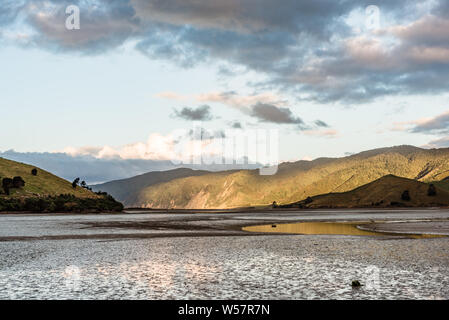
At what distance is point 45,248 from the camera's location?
39250 mm

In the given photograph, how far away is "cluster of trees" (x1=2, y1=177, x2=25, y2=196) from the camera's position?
185875 millimetres

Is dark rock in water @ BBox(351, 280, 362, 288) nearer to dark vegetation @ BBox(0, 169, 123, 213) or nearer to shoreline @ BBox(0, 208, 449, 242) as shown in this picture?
shoreline @ BBox(0, 208, 449, 242)

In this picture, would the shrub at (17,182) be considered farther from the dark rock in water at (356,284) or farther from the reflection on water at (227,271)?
the dark rock in water at (356,284)

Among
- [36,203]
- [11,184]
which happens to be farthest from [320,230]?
[11,184]

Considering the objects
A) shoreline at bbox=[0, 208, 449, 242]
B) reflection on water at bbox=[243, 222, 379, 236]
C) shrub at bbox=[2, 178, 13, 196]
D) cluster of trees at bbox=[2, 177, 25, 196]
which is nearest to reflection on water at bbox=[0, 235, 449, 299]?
shoreline at bbox=[0, 208, 449, 242]

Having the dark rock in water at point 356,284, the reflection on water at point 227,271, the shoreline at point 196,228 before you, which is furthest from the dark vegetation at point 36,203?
the dark rock in water at point 356,284

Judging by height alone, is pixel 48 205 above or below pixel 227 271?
below

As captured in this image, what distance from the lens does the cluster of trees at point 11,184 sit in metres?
186

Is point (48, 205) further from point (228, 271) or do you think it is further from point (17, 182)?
point (228, 271)

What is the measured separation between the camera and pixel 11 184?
192 metres

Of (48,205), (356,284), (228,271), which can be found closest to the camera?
(356,284)

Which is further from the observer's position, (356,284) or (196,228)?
(196,228)
